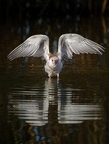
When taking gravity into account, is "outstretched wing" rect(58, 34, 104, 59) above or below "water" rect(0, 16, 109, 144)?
above

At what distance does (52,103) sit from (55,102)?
0.08 m

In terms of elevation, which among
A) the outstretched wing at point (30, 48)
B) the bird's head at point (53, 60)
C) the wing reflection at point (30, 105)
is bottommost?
the wing reflection at point (30, 105)

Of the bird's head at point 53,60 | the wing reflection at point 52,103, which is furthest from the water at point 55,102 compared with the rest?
the bird's head at point 53,60

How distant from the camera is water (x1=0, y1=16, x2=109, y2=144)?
6992 millimetres

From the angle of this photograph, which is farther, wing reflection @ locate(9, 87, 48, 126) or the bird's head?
the bird's head

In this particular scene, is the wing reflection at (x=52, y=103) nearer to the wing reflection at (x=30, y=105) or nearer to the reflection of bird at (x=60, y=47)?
the wing reflection at (x=30, y=105)

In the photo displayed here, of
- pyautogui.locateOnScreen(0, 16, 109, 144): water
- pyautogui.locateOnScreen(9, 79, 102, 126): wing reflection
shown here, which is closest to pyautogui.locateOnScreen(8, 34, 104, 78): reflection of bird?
pyautogui.locateOnScreen(0, 16, 109, 144): water

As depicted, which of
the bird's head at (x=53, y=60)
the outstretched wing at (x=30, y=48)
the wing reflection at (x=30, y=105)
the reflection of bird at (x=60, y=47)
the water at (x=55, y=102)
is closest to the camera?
the water at (x=55, y=102)

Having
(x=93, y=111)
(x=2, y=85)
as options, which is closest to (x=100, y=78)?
(x=2, y=85)

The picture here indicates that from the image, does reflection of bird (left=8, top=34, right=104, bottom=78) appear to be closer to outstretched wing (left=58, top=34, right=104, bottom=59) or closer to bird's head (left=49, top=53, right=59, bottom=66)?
outstretched wing (left=58, top=34, right=104, bottom=59)

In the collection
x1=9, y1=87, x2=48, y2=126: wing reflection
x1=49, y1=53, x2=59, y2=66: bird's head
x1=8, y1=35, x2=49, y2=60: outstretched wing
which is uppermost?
x1=8, y1=35, x2=49, y2=60: outstretched wing

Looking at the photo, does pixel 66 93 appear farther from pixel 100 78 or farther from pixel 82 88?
pixel 100 78

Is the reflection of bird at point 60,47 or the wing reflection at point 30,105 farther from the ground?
the reflection of bird at point 60,47

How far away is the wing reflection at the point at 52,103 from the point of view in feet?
25.7
